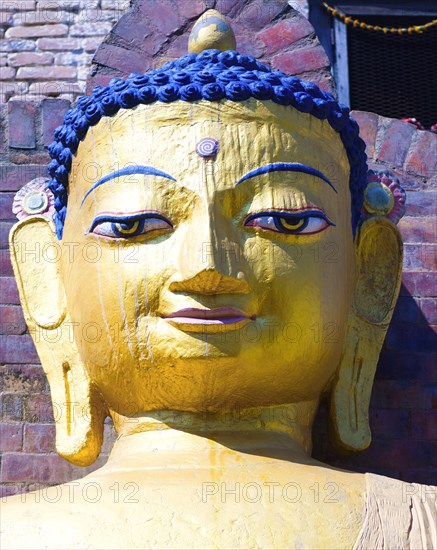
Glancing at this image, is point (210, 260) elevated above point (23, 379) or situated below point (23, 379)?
above

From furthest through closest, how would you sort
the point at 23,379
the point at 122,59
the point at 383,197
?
the point at 122,59
the point at 23,379
the point at 383,197

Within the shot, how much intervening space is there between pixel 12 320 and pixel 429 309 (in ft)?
5.59

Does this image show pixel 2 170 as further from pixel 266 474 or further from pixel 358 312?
pixel 266 474

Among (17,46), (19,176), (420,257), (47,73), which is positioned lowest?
(420,257)

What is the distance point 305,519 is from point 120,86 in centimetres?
162

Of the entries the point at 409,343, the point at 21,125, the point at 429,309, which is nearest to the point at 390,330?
the point at 409,343

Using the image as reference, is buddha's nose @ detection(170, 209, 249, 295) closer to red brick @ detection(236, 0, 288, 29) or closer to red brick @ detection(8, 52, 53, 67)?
red brick @ detection(236, 0, 288, 29)

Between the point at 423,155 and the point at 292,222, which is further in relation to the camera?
the point at 423,155

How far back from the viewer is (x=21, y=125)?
5137mm

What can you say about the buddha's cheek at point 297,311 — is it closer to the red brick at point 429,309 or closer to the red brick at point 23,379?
the red brick at point 429,309

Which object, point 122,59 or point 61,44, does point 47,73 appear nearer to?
point 61,44

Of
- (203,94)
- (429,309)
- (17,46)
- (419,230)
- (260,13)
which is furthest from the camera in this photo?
(17,46)

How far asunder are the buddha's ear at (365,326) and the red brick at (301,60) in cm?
110

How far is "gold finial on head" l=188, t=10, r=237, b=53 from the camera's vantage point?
4.36m
